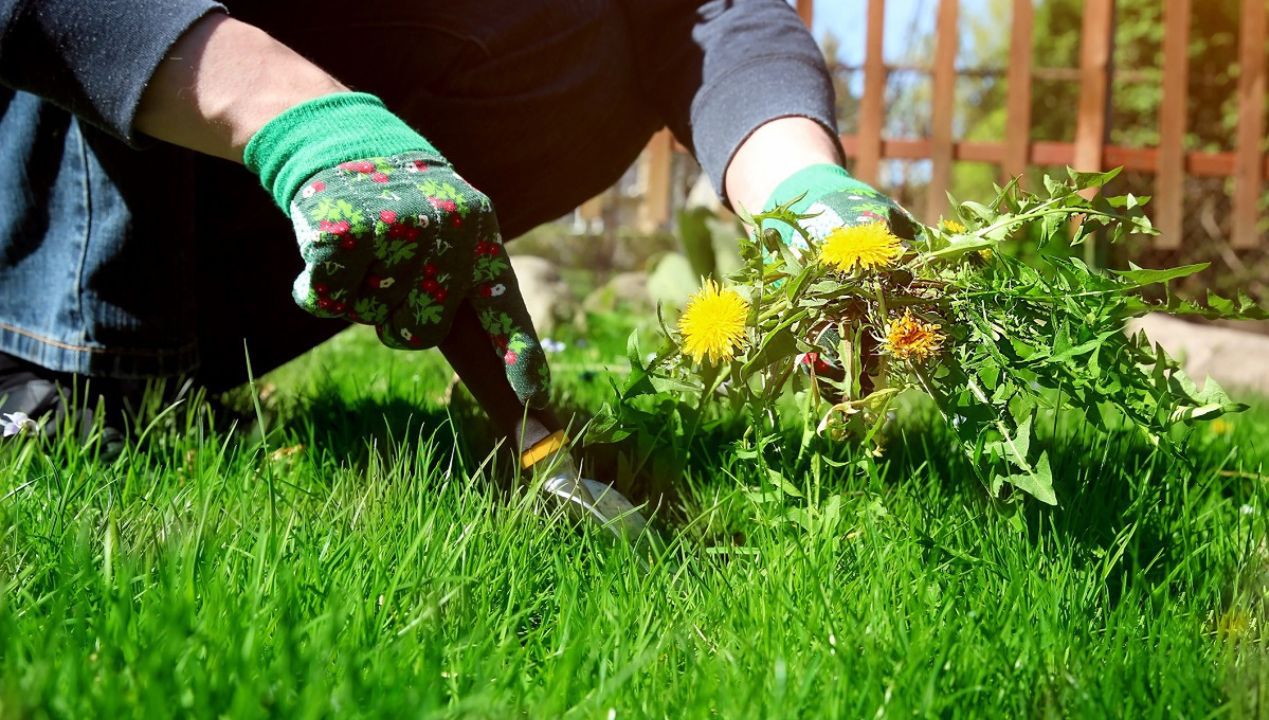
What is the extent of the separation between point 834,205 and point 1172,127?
4.97 metres

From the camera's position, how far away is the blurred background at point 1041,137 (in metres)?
5.22

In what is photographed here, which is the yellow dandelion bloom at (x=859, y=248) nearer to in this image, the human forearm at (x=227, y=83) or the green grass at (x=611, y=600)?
the green grass at (x=611, y=600)

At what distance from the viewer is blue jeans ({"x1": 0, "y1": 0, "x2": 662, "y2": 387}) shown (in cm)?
152

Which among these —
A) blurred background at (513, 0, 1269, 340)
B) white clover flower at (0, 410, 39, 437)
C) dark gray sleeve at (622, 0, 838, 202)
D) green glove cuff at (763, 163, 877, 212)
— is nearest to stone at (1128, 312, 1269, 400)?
blurred background at (513, 0, 1269, 340)

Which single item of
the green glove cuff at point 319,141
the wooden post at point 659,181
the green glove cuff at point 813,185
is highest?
the green glove cuff at point 319,141

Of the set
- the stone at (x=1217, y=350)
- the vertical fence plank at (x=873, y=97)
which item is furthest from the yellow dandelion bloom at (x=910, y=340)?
the vertical fence plank at (x=873, y=97)

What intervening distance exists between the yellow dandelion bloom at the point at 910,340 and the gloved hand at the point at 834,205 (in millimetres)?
160

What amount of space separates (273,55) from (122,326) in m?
0.55

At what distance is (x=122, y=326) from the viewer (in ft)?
5.05

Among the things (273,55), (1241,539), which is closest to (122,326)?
(273,55)

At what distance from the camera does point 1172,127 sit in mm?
5492

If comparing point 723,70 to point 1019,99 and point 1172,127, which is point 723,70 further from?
point 1172,127

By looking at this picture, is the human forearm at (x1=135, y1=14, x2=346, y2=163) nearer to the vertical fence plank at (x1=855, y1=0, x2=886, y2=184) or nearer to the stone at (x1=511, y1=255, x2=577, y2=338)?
the stone at (x1=511, y1=255, x2=577, y2=338)

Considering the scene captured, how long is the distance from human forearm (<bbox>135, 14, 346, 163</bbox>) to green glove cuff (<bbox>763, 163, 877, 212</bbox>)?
1.91 ft
